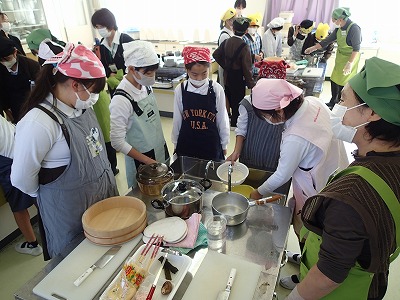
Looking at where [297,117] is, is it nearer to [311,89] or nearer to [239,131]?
[239,131]

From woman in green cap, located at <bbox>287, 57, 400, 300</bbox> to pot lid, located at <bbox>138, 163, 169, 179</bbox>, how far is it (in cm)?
69

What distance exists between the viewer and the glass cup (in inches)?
41.3

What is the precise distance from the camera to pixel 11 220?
79.7 inches

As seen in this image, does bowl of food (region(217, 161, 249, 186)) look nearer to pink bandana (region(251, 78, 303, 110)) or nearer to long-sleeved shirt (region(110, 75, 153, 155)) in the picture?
pink bandana (region(251, 78, 303, 110))

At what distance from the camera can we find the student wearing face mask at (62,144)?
1.00 metres

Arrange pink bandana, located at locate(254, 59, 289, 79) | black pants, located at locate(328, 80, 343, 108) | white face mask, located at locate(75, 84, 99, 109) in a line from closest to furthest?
A: 1. white face mask, located at locate(75, 84, 99, 109)
2. pink bandana, located at locate(254, 59, 289, 79)
3. black pants, located at locate(328, 80, 343, 108)

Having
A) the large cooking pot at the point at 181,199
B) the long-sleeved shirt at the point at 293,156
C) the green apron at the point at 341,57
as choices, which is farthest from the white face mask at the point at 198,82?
the green apron at the point at 341,57

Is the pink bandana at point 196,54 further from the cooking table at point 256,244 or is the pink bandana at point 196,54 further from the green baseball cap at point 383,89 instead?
the green baseball cap at point 383,89

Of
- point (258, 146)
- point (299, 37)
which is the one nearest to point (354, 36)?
point (299, 37)

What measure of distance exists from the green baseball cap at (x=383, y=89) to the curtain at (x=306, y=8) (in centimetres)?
497

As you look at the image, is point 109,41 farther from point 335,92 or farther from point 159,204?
point 335,92

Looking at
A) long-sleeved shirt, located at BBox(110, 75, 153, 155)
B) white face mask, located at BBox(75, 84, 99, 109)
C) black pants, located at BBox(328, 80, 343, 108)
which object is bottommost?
A: black pants, located at BBox(328, 80, 343, 108)

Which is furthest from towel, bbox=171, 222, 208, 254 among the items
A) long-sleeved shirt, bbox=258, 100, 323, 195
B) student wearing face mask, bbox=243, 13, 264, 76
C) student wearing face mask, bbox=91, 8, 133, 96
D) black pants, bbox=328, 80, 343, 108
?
black pants, bbox=328, 80, 343, 108

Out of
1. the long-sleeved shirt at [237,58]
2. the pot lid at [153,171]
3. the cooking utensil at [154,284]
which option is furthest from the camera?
the long-sleeved shirt at [237,58]
